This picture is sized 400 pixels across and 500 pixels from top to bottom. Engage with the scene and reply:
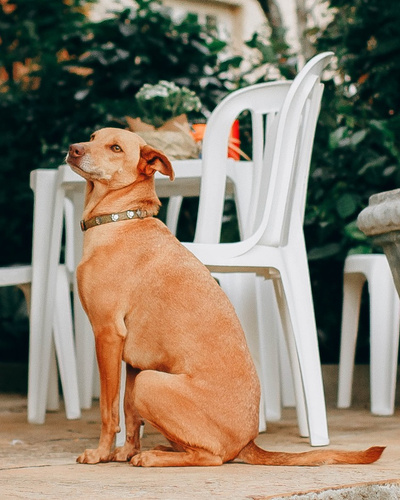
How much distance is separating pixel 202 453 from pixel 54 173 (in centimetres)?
170

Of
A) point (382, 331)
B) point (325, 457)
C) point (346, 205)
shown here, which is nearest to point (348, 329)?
point (382, 331)

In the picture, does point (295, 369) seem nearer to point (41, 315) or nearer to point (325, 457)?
point (325, 457)

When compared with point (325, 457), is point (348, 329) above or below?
below

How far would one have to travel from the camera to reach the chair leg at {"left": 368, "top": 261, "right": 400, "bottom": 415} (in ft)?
13.6

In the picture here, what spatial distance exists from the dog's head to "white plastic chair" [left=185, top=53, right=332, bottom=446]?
36 cm

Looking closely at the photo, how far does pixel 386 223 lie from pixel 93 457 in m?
1.16

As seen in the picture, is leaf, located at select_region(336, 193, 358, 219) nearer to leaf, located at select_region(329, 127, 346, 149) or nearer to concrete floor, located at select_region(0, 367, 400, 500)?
leaf, located at select_region(329, 127, 346, 149)

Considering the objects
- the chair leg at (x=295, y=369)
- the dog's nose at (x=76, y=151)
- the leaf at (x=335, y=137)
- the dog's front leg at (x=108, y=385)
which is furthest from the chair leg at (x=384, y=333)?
the dog's nose at (x=76, y=151)

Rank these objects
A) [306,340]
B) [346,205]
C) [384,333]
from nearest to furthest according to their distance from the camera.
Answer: [306,340] → [384,333] → [346,205]

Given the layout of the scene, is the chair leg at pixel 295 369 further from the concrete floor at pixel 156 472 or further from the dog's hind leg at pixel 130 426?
the dog's hind leg at pixel 130 426

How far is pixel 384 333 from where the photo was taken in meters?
4.15

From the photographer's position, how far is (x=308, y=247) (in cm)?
517

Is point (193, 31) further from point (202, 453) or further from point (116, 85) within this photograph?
point (202, 453)

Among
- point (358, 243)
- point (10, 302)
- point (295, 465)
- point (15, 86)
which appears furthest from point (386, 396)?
point (15, 86)
